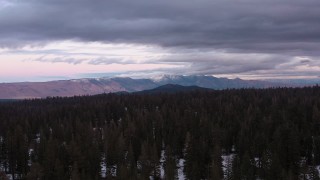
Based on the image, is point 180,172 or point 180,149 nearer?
point 180,172

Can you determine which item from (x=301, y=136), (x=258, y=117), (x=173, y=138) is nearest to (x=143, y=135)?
(x=173, y=138)

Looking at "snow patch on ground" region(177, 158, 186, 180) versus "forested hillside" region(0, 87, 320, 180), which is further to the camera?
"snow patch on ground" region(177, 158, 186, 180)

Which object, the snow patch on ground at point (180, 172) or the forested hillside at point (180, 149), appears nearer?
the forested hillside at point (180, 149)

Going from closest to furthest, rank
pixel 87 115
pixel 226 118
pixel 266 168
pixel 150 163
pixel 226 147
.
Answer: pixel 266 168 → pixel 150 163 → pixel 226 147 → pixel 226 118 → pixel 87 115

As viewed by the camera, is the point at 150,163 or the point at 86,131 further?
the point at 86,131

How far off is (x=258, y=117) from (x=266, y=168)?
49.6 m

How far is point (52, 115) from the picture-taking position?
177875 mm

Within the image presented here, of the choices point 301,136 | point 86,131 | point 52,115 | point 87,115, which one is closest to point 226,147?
point 301,136

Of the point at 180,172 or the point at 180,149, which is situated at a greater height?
the point at 180,149

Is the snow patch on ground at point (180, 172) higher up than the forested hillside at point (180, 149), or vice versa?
the forested hillside at point (180, 149)

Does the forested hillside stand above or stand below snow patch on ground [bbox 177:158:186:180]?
above

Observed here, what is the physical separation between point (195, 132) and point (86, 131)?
113ft

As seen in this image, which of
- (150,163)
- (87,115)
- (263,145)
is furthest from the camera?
(87,115)

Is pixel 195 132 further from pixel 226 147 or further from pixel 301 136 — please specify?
pixel 301 136
